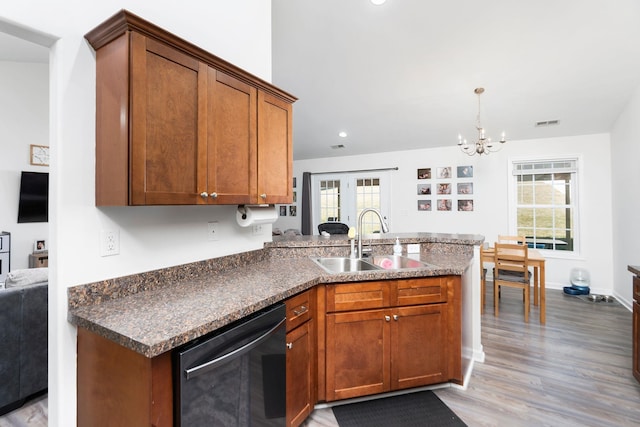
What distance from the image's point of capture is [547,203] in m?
4.82

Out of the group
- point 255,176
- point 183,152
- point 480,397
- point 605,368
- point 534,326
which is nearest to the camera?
point 183,152

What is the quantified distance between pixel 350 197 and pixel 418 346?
187 inches

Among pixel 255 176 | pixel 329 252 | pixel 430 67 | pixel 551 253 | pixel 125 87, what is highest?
pixel 430 67

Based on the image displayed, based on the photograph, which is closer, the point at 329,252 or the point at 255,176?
the point at 255,176

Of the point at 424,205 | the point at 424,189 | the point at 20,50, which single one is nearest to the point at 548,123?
the point at 424,189

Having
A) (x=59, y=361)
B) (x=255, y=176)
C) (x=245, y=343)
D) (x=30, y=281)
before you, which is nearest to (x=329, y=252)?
(x=255, y=176)

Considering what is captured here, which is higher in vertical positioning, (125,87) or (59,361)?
(125,87)

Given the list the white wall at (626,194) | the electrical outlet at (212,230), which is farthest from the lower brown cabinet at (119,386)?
the white wall at (626,194)

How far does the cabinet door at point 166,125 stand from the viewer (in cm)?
120

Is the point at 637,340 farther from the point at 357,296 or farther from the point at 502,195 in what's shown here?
the point at 502,195

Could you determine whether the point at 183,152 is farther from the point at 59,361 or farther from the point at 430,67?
the point at 430,67

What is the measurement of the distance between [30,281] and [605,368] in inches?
173

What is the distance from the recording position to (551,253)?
475 cm

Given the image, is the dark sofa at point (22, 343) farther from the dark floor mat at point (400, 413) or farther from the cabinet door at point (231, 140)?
the dark floor mat at point (400, 413)
